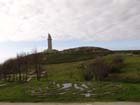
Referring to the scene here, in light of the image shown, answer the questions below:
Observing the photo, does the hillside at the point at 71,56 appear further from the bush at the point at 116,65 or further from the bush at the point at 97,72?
the bush at the point at 97,72

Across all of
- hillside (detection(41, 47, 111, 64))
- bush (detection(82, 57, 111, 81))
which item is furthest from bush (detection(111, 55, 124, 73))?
hillside (detection(41, 47, 111, 64))

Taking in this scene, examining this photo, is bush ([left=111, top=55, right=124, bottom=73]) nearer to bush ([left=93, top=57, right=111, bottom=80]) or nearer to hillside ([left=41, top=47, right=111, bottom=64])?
bush ([left=93, top=57, right=111, bottom=80])

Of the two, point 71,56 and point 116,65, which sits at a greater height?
point 71,56

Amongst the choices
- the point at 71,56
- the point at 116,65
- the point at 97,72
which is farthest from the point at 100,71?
the point at 71,56

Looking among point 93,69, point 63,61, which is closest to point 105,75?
point 93,69

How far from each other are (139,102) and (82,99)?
518cm

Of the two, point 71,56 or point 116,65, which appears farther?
point 71,56

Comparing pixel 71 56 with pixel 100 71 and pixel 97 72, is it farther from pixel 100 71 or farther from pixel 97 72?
pixel 97 72

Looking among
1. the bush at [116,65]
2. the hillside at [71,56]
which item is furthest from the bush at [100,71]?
the hillside at [71,56]

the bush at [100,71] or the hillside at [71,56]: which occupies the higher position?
the hillside at [71,56]

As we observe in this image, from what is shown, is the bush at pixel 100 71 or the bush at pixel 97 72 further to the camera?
the bush at pixel 97 72

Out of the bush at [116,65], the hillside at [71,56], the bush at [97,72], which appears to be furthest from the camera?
the hillside at [71,56]

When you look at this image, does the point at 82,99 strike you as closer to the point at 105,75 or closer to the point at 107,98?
the point at 107,98

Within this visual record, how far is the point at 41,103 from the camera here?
23.5m
